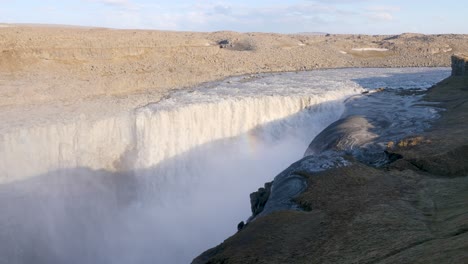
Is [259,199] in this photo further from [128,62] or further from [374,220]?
[128,62]

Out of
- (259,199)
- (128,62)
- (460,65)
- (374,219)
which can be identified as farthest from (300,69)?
(374,219)

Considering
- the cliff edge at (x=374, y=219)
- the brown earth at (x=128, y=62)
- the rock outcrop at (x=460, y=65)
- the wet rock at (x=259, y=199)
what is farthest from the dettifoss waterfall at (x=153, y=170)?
the cliff edge at (x=374, y=219)

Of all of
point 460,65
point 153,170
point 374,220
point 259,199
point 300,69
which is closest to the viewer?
point 374,220

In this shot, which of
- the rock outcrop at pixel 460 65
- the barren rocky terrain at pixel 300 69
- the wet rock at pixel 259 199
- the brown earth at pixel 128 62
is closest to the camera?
the barren rocky terrain at pixel 300 69

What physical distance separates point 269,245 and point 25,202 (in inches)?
478

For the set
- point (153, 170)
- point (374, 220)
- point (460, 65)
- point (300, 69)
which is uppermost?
point (460, 65)

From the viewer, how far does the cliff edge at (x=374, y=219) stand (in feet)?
20.9

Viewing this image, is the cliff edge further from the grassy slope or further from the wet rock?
the wet rock

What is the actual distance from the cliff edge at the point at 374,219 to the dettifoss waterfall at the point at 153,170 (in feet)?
21.7

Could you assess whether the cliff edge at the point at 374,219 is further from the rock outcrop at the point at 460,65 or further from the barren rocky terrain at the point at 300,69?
the rock outcrop at the point at 460,65

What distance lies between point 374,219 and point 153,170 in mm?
12707

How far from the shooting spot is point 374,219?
24.9 feet

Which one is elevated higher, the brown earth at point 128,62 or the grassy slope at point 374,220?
the brown earth at point 128,62

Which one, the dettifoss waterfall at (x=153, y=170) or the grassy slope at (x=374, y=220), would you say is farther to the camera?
the dettifoss waterfall at (x=153, y=170)
